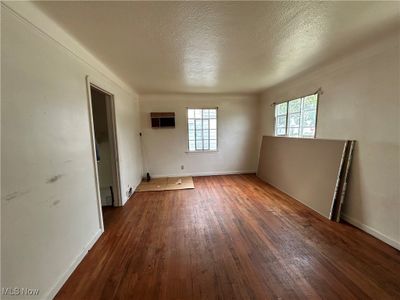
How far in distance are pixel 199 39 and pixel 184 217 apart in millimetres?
2451

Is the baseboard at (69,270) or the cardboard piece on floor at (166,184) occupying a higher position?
the baseboard at (69,270)

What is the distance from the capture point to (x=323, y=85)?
9.69ft

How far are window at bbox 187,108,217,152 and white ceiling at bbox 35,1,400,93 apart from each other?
7.54 ft

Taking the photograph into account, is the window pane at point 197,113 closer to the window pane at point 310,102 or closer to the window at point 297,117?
the window at point 297,117

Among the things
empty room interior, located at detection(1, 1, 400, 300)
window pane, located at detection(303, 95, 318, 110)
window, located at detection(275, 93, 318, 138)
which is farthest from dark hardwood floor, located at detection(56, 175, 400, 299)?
window pane, located at detection(303, 95, 318, 110)

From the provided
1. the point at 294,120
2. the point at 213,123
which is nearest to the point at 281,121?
the point at 294,120

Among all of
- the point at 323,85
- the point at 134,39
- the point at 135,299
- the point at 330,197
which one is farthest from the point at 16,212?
the point at 323,85

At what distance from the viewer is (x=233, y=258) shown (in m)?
1.90

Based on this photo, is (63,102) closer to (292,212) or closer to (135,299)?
(135,299)

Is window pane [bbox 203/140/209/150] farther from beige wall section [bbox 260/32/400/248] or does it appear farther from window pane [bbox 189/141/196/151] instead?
beige wall section [bbox 260/32/400/248]

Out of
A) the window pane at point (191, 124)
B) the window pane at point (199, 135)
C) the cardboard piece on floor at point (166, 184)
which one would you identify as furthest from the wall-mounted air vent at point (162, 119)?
the cardboard piece on floor at point (166, 184)

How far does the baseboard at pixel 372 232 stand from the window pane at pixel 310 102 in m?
1.88

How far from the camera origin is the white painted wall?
1138 mm

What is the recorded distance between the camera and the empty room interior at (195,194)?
1.32 metres
